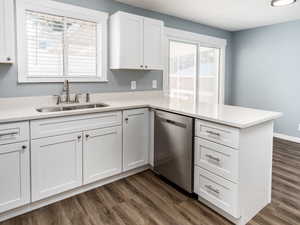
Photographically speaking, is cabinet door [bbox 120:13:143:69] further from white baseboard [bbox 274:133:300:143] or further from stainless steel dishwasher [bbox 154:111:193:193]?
white baseboard [bbox 274:133:300:143]

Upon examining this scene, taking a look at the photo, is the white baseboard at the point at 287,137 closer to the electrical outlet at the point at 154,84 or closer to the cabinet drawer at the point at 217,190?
the electrical outlet at the point at 154,84

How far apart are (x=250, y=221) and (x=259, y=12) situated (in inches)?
128

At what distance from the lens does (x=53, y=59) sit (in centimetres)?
266

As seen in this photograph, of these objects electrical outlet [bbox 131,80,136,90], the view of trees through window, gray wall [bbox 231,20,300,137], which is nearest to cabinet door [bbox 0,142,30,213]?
electrical outlet [bbox 131,80,136,90]

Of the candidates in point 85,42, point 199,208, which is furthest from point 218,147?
point 85,42

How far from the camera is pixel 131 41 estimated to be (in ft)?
9.50

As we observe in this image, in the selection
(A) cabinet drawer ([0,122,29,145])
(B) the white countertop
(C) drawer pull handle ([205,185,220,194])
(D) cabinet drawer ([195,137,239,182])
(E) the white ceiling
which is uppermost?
(E) the white ceiling

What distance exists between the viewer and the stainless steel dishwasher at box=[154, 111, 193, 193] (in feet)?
7.14

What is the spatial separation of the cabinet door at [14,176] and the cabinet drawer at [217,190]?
5.18 ft

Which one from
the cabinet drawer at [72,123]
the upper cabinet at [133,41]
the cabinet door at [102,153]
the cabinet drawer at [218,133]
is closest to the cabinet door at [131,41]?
the upper cabinet at [133,41]

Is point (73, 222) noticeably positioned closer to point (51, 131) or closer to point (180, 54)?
point (51, 131)

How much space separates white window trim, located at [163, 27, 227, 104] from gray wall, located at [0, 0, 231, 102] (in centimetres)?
10

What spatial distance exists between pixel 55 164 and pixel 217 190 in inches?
60.3

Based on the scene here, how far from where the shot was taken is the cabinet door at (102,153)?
229 cm
